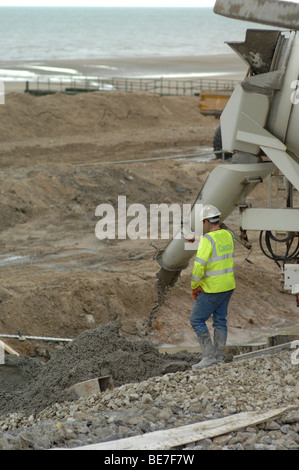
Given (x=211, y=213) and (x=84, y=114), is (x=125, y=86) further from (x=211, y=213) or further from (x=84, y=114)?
(x=211, y=213)

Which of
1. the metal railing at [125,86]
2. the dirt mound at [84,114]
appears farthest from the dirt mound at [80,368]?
the metal railing at [125,86]

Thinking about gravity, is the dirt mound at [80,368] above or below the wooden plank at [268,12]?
below

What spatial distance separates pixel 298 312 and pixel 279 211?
16.6ft

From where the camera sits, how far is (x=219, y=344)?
7.60 metres

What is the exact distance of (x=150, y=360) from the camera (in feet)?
25.7

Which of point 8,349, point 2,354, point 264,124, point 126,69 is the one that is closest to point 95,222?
point 8,349

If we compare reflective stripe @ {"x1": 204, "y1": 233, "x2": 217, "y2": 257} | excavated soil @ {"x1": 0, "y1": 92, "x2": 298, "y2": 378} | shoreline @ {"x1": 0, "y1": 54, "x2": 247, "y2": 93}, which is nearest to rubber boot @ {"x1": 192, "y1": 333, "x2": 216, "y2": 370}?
reflective stripe @ {"x1": 204, "y1": 233, "x2": 217, "y2": 257}

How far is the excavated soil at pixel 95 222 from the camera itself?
35.6 ft

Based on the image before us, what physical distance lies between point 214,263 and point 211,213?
50cm

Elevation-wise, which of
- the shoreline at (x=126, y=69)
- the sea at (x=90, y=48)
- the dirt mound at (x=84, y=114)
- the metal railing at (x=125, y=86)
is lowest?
the sea at (x=90, y=48)

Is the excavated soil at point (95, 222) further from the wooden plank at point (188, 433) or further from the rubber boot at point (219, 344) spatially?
the wooden plank at point (188, 433)

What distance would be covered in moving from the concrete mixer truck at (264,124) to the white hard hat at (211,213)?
203 mm

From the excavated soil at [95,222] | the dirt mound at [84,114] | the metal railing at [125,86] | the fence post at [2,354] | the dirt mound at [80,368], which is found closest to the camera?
the dirt mound at [80,368]

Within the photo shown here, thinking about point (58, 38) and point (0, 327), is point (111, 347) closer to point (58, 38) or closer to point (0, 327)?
point (0, 327)
